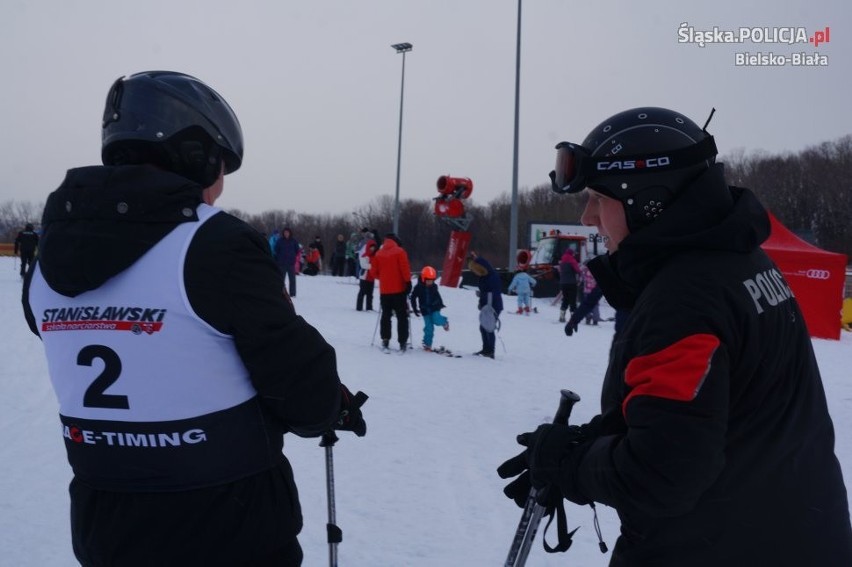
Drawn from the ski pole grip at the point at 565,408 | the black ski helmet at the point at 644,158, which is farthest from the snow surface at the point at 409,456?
the black ski helmet at the point at 644,158

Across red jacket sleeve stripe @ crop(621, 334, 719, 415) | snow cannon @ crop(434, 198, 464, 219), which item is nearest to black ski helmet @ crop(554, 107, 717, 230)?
red jacket sleeve stripe @ crop(621, 334, 719, 415)

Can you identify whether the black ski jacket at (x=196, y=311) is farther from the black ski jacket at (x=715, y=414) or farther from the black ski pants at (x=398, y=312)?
the black ski pants at (x=398, y=312)

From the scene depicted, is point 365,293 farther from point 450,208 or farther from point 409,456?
point 409,456

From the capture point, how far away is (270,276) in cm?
190

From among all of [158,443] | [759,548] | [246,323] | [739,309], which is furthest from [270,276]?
[759,548]

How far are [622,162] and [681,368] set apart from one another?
0.63 metres

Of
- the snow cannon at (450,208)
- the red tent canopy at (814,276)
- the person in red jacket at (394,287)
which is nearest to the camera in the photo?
the person in red jacket at (394,287)

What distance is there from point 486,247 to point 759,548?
79008mm

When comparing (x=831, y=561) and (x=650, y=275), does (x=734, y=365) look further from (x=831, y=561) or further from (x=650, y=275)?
(x=831, y=561)

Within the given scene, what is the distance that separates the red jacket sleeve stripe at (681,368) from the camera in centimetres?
159

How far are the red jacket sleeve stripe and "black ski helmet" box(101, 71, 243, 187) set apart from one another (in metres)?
1.34

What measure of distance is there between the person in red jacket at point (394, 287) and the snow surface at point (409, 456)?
50cm

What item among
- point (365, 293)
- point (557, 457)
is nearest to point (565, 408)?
point (557, 457)

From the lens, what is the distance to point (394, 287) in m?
12.8
